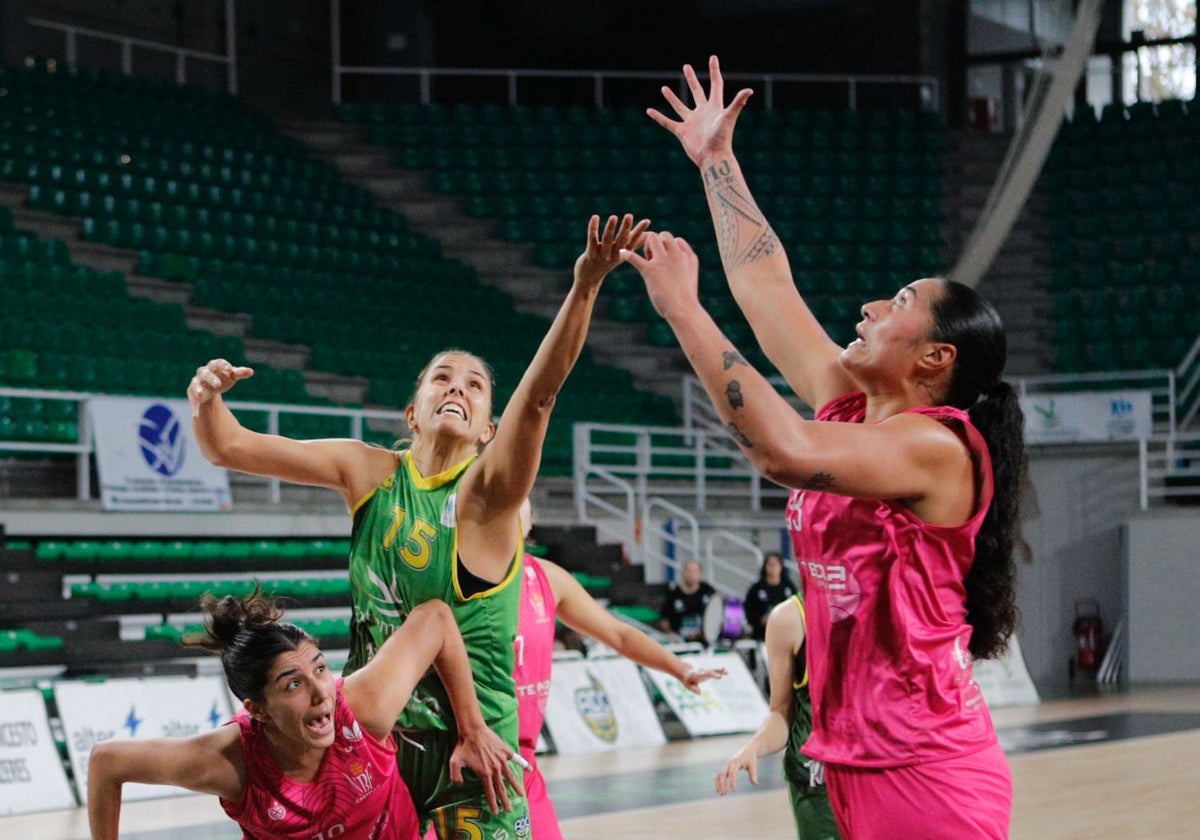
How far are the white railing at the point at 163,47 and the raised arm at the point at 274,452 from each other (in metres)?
16.0

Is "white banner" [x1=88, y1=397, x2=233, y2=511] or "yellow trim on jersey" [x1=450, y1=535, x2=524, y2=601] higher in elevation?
"yellow trim on jersey" [x1=450, y1=535, x2=524, y2=601]

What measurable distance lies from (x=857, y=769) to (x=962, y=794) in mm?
190

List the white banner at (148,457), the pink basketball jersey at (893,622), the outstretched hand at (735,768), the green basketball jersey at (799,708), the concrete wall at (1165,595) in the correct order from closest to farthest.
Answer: the pink basketball jersey at (893,622) → the outstretched hand at (735,768) → the green basketball jersey at (799,708) → the white banner at (148,457) → the concrete wall at (1165,595)

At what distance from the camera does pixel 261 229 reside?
18.6 m

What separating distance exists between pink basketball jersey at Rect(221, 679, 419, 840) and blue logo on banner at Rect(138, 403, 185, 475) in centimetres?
929

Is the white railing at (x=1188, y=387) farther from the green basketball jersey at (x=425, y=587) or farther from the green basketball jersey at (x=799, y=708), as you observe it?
the green basketball jersey at (x=425, y=587)

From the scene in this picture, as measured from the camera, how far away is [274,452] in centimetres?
402

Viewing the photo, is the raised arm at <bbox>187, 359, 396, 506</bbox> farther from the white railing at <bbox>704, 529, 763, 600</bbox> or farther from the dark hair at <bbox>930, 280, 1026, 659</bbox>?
the white railing at <bbox>704, 529, 763, 600</bbox>

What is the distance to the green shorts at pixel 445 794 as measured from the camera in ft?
13.0

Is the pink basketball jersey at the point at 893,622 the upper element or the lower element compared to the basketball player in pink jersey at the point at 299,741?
upper

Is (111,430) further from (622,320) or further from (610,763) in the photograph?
(622,320)

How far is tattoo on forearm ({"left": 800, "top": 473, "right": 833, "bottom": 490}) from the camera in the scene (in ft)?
9.14

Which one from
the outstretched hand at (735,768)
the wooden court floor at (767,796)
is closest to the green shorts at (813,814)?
the outstretched hand at (735,768)

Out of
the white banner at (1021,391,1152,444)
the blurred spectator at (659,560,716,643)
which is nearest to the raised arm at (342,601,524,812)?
the blurred spectator at (659,560,716,643)
